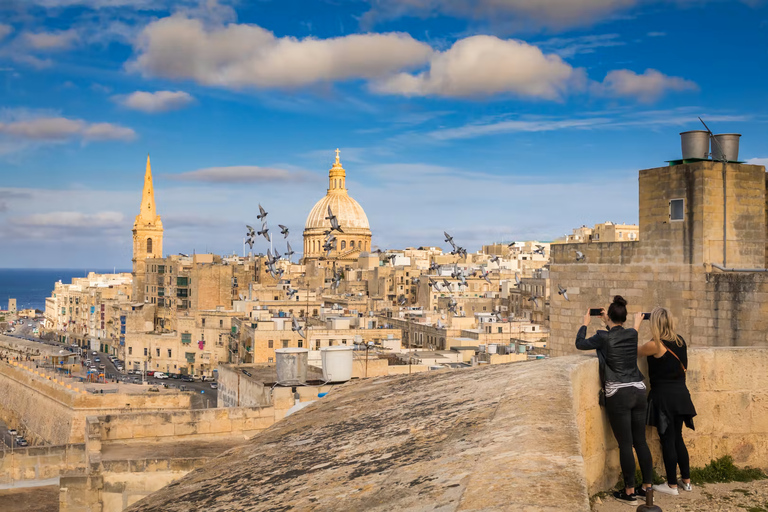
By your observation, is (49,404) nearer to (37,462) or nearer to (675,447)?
(37,462)

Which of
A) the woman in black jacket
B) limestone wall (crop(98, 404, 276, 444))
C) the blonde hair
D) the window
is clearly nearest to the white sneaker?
the woman in black jacket

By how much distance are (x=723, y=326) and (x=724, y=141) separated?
86.6 inches

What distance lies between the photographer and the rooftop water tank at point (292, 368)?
1198 cm

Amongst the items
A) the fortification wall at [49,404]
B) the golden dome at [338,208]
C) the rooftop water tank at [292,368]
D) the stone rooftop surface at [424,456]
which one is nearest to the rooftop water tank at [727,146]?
the stone rooftop surface at [424,456]

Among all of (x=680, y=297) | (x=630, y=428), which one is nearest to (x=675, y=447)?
(x=630, y=428)

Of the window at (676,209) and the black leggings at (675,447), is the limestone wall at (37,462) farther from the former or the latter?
the black leggings at (675,447)

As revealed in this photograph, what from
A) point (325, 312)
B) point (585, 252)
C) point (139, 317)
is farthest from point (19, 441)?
point (585, 252)

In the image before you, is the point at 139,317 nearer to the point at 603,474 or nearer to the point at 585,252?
the point at 585,252

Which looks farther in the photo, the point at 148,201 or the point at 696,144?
the point at 148,201

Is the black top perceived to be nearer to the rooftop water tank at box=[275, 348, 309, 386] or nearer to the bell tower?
the rooftop water tank at box=[275, 348, 309, 386]

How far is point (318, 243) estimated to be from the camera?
12331 cm

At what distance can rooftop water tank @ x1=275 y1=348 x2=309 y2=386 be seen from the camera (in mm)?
11984

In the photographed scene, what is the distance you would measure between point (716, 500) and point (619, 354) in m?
1.05

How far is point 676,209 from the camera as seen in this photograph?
31.9 ft
